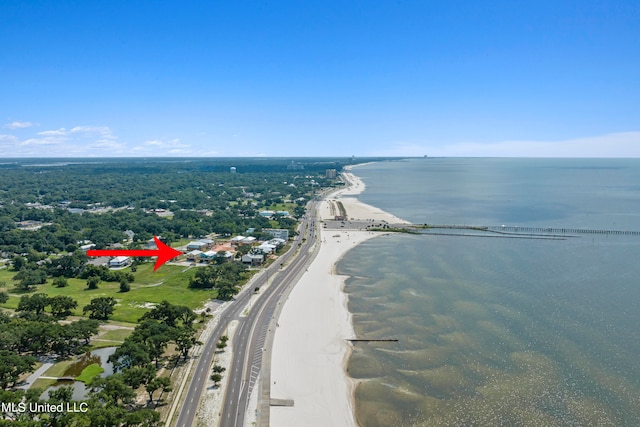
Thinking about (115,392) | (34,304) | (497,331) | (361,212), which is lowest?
(497,331)

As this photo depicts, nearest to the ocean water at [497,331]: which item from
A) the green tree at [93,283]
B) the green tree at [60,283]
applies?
the green tree at [93,283]

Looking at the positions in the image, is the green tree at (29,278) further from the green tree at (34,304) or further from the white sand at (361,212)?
the white sand at (361,212)

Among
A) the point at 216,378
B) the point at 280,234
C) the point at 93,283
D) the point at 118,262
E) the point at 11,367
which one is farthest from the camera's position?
the point at 280,234

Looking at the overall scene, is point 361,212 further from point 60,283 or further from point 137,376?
point 137,376

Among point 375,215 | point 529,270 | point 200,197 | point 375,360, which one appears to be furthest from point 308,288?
point 200,197

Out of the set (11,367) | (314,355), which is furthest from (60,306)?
(314,355)

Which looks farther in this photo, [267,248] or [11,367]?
[267,248]
